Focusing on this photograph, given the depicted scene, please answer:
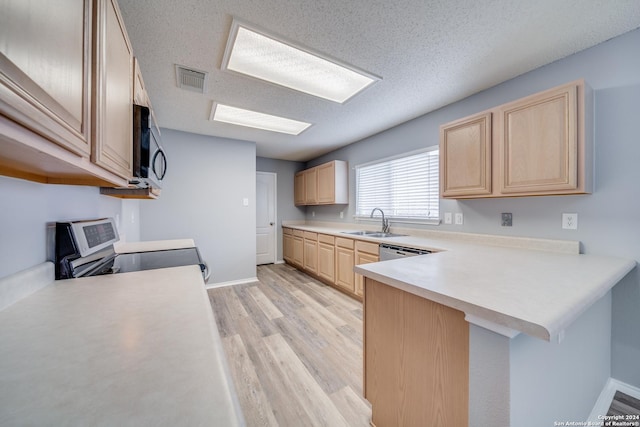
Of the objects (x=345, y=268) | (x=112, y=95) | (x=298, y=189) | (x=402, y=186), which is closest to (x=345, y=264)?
(x=345, y=268)

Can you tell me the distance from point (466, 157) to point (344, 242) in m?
1.82

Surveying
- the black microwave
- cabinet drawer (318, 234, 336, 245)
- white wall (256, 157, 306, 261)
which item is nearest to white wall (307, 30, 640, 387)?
cabinet drawer (318, 234, 336, 245)

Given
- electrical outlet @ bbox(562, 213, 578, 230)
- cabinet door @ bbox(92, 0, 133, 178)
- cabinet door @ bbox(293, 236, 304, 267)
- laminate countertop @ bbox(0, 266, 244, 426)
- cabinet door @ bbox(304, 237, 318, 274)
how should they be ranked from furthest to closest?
cabinet door @ bbox(293, 236, 304, 267) < cabinet door @ bbox(304, 237, 318, 274) < electrical outlet @ bbox(562, 213, 578, 230) < cabinet door @ bbox(92, 0, 133, 178) < laminate countertop @ bbox(0, 266, 244, 426)

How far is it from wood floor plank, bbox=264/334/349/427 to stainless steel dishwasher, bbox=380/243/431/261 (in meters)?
1.33

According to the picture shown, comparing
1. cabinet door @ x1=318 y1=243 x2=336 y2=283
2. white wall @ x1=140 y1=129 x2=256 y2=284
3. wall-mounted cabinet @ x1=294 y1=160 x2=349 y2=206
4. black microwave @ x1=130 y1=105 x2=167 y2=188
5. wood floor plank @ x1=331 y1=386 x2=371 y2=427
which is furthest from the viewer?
wall-mounted cabinet @ x1=294 y1=160 x2=349 y2=206

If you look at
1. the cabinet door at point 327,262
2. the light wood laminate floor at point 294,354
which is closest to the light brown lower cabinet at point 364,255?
the light wood laminate floor at point 294,354

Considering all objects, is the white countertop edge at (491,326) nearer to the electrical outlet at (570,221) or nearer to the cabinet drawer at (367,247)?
the electrical outlet at (570,221)

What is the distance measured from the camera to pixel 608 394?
5.08 ft

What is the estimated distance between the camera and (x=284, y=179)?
5.46m

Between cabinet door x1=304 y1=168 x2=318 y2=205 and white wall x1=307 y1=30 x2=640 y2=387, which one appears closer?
white wall x1=307 y1=30 x2=640 y2=387

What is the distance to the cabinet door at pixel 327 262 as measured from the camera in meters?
3.59

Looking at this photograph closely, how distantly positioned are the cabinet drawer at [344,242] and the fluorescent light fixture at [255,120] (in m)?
1.64

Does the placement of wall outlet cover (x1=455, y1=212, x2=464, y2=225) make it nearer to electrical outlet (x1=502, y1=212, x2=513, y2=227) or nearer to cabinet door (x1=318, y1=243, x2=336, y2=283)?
electrical outlet (x1=502, y1=212, x2=513, y2=227)

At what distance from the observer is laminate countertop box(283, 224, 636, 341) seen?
754 millimetres
